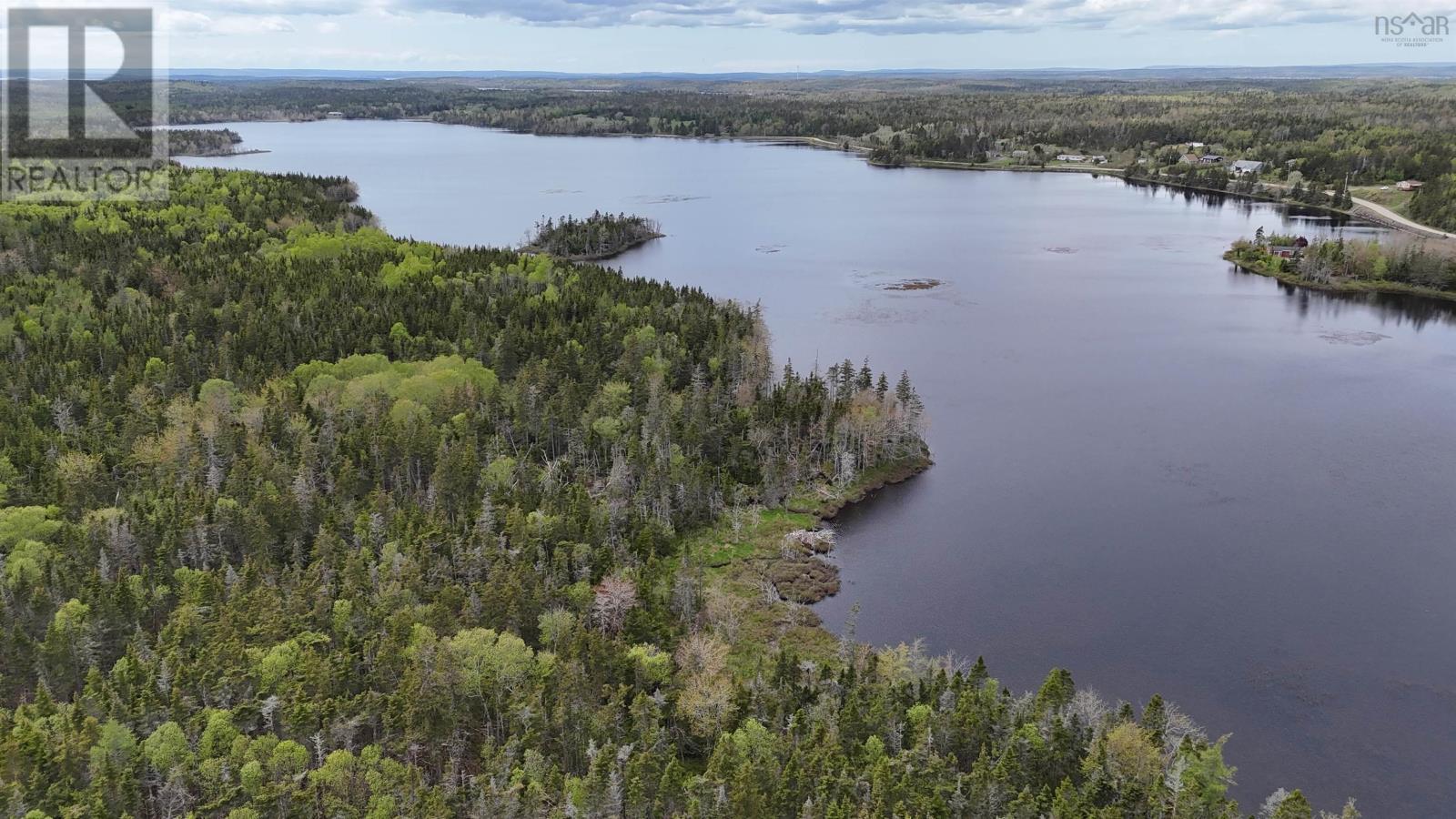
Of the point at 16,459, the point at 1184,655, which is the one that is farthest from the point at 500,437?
the point at 1184,655

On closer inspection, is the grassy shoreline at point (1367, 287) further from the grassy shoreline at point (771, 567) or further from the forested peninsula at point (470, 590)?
the grassy shoreline at point (771, 567)

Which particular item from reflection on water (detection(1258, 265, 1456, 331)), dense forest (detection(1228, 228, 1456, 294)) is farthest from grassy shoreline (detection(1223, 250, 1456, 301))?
reflection on water (detection(1258, 265, 1456, 331))

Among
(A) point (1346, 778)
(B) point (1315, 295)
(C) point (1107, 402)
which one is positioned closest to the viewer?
(A) point (1346, 778)

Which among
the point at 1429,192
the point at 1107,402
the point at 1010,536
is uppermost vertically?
the point at 1429,192

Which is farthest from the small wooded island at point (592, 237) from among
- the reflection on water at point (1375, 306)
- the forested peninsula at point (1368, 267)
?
the reflection on water at point (1375, 306)

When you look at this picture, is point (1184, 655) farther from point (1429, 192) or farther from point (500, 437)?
point (1429, 192)

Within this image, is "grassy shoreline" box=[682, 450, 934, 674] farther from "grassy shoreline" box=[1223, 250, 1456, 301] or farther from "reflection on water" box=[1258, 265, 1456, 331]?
"grassy shoreline" box=[1223, 250, 1456, 301]
